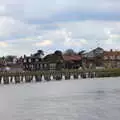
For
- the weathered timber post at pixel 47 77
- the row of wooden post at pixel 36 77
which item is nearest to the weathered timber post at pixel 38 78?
the row of wooden post at pixel 36 77

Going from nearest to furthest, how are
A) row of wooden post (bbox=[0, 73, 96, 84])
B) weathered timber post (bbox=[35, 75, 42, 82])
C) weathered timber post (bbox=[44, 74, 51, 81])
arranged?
1. row of wooden post (bbox=[0, 73, 96, 84])
2. weathered timber post (bbox=[35, 75, 42, 82])
3. weathered timber post (bbox=[44, 74, 51, 81])

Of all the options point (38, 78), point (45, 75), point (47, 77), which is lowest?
point (38, 78)

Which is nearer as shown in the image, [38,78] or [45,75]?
[38,78]

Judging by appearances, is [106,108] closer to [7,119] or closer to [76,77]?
[7,119]

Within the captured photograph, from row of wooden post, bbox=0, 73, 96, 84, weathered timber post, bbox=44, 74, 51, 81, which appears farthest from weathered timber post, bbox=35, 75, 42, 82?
weathered timber post, bbox=44, 74, 51, 81

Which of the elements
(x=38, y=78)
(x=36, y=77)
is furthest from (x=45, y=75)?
(x=36, y=77)

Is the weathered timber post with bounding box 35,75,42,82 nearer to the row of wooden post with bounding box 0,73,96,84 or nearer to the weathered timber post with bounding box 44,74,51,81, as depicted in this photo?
the row of wooden post with bounding box 0,73,96,84

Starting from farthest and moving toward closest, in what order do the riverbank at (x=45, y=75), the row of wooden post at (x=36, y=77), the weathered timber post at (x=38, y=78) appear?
the weathered timber post at (x=38, y=78) < the riverbank at (x=45, y=75) < the row of wooden post at (x=36, y=77)

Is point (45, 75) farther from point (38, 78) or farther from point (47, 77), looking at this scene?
point (38, 78)

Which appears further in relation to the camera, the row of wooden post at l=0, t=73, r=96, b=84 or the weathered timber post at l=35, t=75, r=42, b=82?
the weathered timber post at l=35, t=75, r=42, b=82

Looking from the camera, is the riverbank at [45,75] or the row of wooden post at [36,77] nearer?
the row of wooden post at [36,77]

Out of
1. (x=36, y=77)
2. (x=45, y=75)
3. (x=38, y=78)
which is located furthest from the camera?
(x=45, y=75)

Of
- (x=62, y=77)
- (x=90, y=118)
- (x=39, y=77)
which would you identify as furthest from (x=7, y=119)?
(x=62, y=77)

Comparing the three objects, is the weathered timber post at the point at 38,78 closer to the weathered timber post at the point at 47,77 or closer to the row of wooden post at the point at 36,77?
the row of wooden post at the point at 36,77
